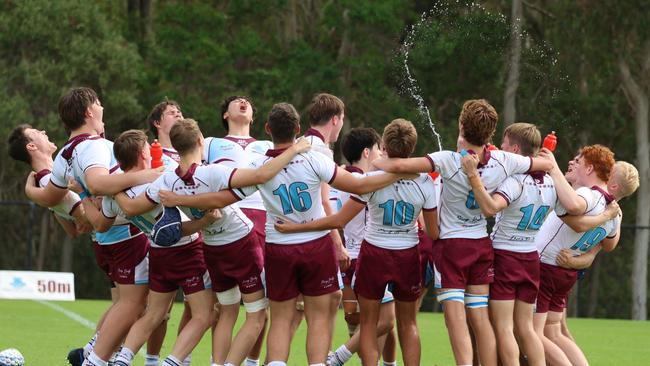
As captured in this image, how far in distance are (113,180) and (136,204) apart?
0.28 metres

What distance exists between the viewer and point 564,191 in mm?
8555

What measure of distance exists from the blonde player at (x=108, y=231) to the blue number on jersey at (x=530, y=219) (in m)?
2.99

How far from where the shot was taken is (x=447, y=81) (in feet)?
113

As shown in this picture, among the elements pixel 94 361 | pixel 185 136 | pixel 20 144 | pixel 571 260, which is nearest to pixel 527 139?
pixel 571 260

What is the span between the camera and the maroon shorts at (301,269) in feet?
27.1

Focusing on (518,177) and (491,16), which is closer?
(518,177)

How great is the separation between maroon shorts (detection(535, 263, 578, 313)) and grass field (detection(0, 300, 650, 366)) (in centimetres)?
295

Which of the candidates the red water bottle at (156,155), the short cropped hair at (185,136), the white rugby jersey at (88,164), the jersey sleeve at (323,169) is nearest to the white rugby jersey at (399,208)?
the jersey sleeve at (323,169)

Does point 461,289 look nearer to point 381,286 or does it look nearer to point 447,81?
point 381,286

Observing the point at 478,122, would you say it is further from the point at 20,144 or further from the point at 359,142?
the point at 20,144

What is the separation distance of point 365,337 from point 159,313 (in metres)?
1.60

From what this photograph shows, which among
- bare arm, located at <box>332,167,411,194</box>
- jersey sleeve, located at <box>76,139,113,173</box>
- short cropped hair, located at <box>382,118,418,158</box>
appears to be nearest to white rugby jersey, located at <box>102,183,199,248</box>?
jersey sleeve, located at <box>76,139,113,173</box>

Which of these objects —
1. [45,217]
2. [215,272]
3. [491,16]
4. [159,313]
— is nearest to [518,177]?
[215,272]

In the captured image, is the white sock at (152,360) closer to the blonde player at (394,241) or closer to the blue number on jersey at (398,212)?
the blonde player at (394,241)
